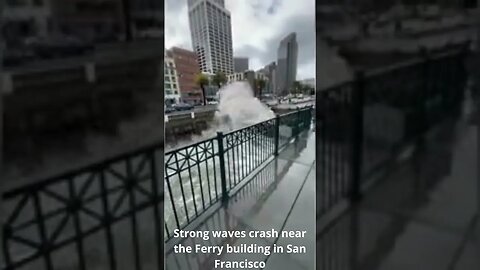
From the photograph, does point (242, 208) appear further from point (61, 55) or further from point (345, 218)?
point (61, 55)

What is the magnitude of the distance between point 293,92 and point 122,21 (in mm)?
491

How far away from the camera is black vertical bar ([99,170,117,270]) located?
2.84 feet

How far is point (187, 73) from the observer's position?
2.83 feet

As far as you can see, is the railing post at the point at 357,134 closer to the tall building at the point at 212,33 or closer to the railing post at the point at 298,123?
the railing post at the point at 298,123

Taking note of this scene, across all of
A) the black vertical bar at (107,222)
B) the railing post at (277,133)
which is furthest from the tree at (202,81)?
the black vertical bar at (107,222)

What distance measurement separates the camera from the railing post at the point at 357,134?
88 cm

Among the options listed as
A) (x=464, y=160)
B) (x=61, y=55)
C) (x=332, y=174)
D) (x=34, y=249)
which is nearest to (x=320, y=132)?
(x=332, y=174)

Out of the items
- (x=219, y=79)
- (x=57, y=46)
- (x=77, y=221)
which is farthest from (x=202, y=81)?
(x=77, y=221)

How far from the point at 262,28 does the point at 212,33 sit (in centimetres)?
14

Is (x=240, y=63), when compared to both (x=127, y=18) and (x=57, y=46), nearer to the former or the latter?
(x=127, y=18)

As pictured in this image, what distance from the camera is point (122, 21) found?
0.83 meters

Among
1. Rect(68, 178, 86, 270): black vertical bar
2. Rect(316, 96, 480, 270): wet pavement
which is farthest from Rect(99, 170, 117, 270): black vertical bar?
Rect(316, 96, 480, 270): wet pavement

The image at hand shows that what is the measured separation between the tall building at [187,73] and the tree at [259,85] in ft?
0.51

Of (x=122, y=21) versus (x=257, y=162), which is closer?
(x=122, y=21)
